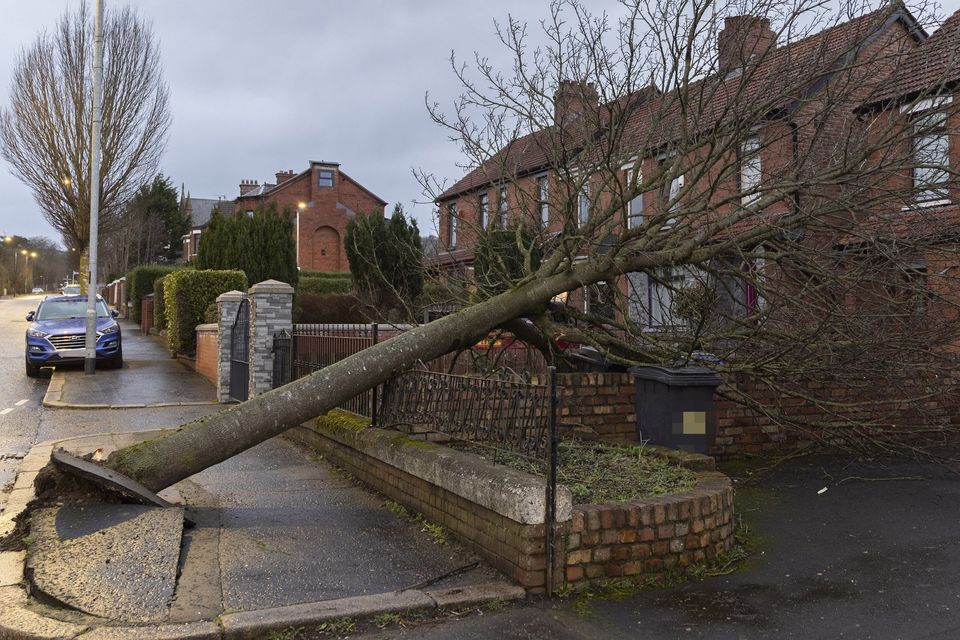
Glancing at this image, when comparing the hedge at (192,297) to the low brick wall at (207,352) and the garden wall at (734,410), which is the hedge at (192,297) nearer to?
the low brick wall at (207,352)

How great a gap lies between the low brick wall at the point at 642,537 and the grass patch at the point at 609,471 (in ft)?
0.87

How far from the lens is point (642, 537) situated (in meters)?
4.67

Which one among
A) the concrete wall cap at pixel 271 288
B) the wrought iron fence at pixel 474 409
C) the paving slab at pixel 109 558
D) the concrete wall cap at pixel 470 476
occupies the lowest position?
the paving slab at pixel 109 558

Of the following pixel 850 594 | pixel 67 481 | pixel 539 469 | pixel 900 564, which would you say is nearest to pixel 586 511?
pixel 539 469

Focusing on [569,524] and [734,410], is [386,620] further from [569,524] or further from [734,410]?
[734,410]

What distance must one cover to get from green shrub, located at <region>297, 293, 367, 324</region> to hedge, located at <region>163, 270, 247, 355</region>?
12.5 feet

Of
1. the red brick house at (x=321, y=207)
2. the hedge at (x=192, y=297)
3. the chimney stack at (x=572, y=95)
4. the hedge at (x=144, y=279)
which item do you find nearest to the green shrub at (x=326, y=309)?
the hedge at (x=192, y=297)

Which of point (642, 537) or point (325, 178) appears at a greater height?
point (325, 178)

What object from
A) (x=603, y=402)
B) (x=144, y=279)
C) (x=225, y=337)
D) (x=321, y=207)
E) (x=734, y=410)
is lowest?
(x=734, y=410)

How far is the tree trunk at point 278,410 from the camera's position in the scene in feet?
18.9

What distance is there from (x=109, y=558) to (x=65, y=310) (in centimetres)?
1502

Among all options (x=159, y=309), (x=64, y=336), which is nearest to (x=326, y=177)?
(x=159, y=309)

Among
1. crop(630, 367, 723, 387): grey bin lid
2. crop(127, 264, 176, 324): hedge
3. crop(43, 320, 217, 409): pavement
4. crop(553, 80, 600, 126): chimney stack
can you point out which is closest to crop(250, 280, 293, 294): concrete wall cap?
crop(43, 320, 217, 409): pavement

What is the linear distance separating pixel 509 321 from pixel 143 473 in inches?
136
